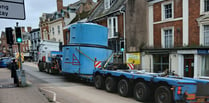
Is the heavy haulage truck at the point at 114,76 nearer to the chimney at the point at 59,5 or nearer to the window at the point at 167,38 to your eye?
the window at the point at 167,38

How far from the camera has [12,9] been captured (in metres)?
3.58

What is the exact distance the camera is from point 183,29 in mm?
15844


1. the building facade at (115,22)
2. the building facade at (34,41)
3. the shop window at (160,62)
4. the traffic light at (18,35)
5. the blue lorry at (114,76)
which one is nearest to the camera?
the blue lorry at (114,76)

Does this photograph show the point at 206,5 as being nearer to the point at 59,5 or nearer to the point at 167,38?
the point at 167,38

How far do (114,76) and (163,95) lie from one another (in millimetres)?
3261

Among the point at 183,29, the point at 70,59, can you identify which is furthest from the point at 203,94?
the point at 183,29

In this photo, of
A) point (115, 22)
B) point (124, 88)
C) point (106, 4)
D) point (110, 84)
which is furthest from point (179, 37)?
point (106, 4)

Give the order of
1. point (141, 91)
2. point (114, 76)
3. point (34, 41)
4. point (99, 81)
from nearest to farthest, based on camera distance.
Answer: point (141, 91) → point (114, 76) → point (99, 81) → point (34, 41)

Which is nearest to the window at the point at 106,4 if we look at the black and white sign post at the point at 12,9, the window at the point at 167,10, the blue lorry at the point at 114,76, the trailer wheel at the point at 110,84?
the window at the point at 167,10

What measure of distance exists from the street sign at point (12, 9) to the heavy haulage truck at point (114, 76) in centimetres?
531

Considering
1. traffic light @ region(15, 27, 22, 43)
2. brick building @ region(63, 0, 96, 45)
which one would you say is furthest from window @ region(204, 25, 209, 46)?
brick building @ region(63, 0, 96, 45)

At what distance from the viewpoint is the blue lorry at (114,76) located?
623cm

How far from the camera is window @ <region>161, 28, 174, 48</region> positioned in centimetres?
1710

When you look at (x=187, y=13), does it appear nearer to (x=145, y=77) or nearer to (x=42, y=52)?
(x=145, y=77)
